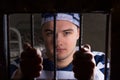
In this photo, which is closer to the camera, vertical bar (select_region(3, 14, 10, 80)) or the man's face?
vertical bar (select_region(3, 14, 10, 80))

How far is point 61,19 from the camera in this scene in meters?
1.31

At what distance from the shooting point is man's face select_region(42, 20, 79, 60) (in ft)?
4.25

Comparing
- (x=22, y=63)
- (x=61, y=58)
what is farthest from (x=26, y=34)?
(x=22, y=63)

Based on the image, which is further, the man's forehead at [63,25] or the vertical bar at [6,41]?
the man's forehead at [63,25]

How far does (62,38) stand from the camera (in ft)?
4.46

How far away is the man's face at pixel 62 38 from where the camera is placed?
1297 millimetres

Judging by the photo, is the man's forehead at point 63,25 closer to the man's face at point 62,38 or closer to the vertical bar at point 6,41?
the man's face at point 62,38

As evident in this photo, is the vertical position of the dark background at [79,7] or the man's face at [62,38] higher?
the dark background at [79,7]

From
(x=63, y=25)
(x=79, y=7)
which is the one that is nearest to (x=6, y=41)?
(x=79, y=7)

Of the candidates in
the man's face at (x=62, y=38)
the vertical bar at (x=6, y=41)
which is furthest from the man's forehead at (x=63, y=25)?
the vertical bar at (x=6, y=41)

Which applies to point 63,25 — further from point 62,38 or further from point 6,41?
point 6,41

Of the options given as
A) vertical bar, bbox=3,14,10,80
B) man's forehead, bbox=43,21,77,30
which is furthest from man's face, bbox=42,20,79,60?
vertical bar, bbox=3,14,10,80

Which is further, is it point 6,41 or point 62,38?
point 62,38

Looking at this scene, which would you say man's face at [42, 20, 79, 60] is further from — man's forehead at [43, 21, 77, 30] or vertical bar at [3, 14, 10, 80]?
vertical bar at [3, 14, 10, 80]
